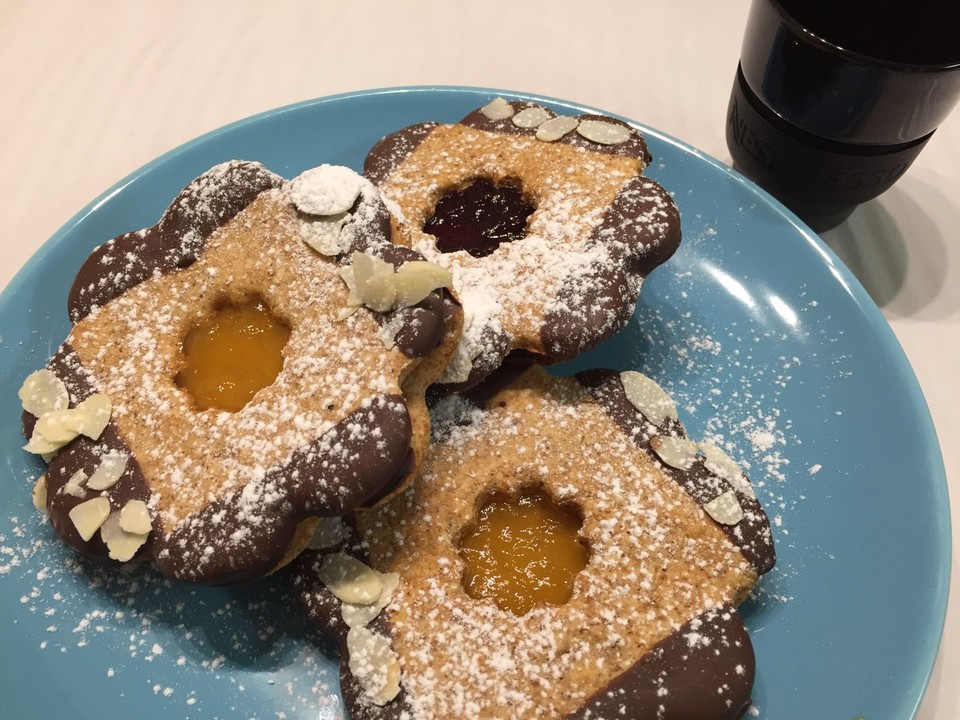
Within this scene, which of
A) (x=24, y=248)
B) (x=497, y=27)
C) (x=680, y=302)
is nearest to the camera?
(x=680, y=302)

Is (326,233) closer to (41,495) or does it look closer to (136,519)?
(136,519)

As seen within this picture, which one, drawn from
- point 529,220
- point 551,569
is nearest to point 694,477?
point 551,569

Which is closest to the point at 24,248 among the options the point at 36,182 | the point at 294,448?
the point at 36,182

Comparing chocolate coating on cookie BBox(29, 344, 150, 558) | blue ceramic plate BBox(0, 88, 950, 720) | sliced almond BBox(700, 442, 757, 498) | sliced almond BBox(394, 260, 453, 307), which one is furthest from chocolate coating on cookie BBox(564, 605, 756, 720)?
chocolate coating on cookie BBox(29, 344, 150, 558)

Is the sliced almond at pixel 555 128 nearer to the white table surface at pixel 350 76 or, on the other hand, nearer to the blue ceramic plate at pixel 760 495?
the blue ceramic plate at pixel 760 495

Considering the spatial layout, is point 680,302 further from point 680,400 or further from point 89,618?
point 89,618

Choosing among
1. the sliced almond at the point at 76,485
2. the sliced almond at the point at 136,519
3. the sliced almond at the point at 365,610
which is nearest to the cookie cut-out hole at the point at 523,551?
the sliced almond at the point at 365,610

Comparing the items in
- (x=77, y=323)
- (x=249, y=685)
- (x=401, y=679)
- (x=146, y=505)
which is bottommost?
(x=249, y=685)
